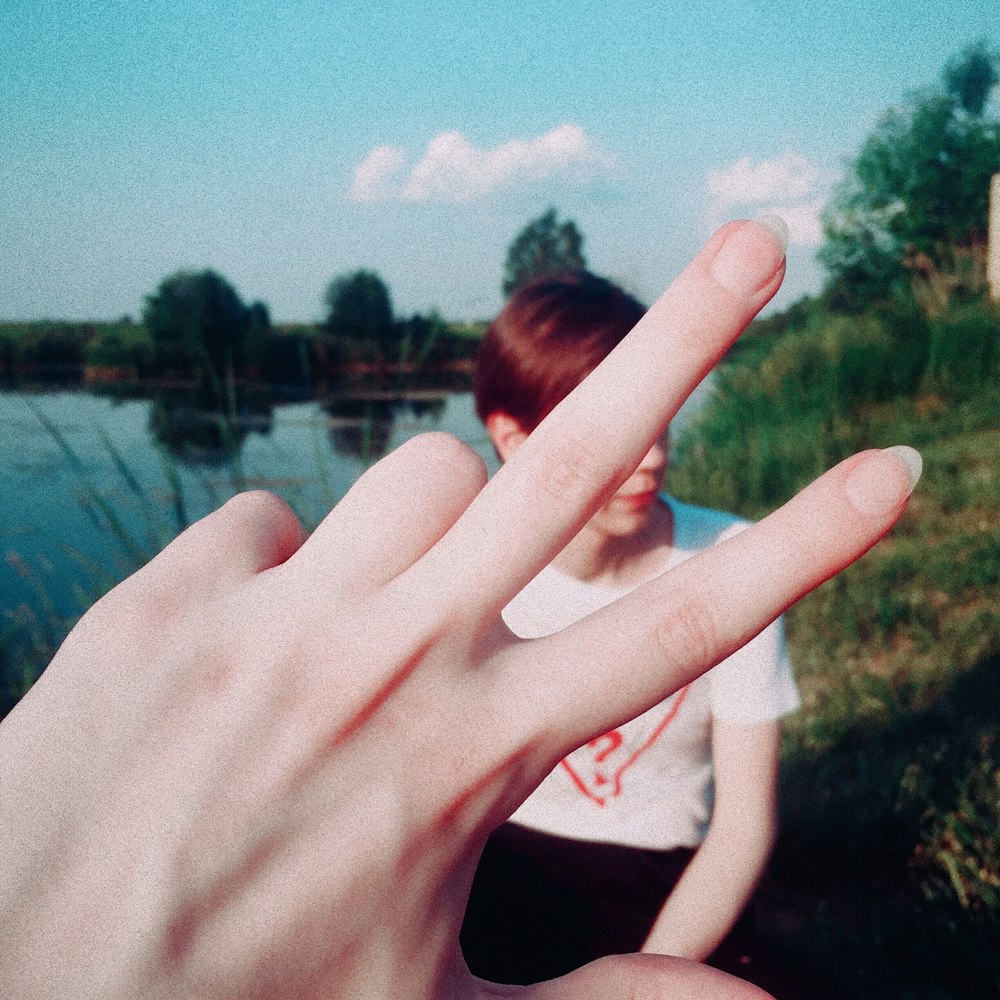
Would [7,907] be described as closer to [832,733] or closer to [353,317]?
[832,733]

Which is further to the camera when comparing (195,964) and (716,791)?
(716,791)

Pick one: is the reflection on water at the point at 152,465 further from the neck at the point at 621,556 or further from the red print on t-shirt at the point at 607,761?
the red print on t-shirt at the point at 607,761

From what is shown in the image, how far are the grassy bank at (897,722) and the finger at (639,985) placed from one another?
105 cm

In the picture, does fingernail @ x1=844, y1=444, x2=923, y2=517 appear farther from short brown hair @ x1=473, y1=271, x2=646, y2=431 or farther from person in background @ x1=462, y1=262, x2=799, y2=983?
short brown hair @ x1=473, y1=271, x2=646, y2=431

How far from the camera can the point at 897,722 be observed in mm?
2908

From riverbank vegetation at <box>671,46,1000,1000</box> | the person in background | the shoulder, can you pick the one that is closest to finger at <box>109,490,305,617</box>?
the person in background

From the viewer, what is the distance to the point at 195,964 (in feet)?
1.73

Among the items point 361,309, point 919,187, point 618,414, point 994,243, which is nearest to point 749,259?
point 618,414

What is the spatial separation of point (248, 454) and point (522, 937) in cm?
193

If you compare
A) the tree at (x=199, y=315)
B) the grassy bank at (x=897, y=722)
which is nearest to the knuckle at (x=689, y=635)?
the grassy bank at (x=897, y=722)

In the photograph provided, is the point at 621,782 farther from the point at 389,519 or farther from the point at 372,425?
the point at 372,425

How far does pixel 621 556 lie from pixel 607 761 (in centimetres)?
43

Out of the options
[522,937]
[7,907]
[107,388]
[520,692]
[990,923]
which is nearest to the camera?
[7,907]

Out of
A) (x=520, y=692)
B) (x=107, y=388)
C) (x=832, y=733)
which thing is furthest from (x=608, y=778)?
(x=107, y=388)
